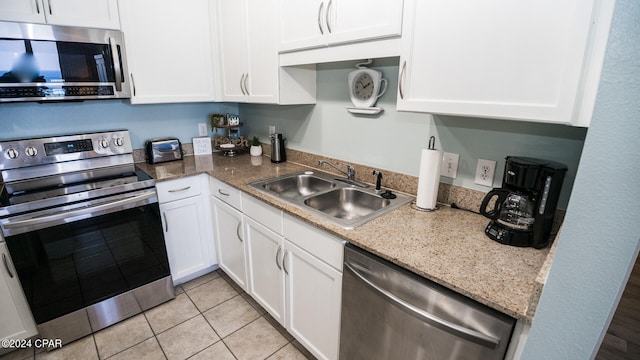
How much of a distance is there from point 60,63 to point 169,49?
63 centimetres

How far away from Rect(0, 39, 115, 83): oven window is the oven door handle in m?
0.77

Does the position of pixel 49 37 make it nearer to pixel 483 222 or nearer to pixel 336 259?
pixel 336 259

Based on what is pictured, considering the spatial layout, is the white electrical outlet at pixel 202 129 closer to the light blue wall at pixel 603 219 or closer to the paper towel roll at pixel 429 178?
the paper towel roll at pixel 429 178

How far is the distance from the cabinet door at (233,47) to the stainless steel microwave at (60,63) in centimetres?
65

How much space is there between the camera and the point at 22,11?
156cm

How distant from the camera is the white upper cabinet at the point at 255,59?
1832 millimetres

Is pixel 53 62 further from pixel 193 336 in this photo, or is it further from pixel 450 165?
pixel 450 165

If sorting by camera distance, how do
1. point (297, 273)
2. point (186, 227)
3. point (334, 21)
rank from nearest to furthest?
point (334, 21) < point (297, 273) < point (186, 227)

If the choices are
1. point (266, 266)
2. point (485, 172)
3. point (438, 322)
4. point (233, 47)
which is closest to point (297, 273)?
point (266, 266)

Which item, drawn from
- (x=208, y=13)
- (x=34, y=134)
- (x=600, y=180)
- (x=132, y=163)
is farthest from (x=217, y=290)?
(x=600, y=180)

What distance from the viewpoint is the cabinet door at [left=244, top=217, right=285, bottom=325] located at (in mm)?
1661

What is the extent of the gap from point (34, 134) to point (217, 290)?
1.61 meters

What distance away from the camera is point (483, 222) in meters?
1.30

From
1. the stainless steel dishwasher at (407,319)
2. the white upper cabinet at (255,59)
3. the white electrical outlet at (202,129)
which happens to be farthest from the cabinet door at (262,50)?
the stainless steel dishwasher at (407,319)
